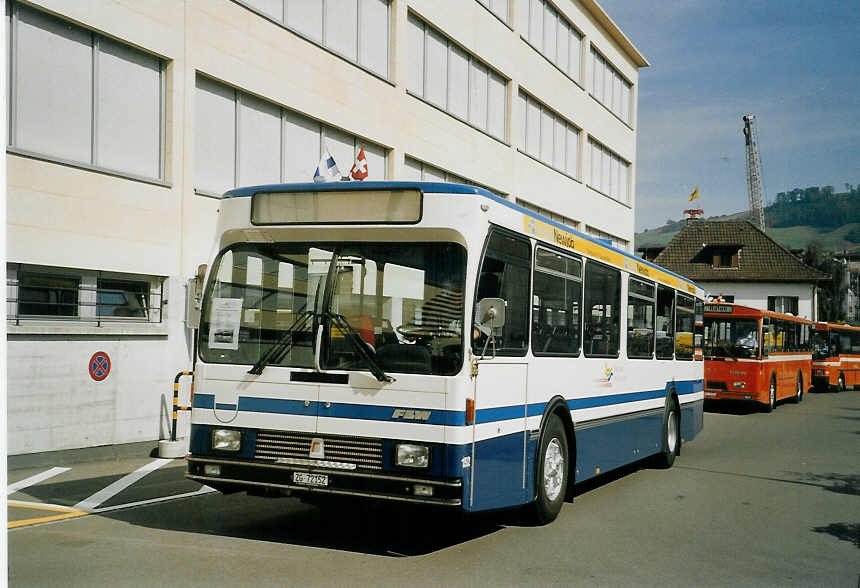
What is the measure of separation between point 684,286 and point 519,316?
301 inches

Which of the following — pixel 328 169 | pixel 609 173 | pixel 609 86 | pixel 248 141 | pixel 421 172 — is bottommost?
pixel 328 169

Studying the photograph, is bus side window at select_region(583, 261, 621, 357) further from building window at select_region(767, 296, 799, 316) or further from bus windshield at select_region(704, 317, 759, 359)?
building window at select_region(767, 296, 799, 316)

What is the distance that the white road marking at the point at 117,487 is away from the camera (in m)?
9.35

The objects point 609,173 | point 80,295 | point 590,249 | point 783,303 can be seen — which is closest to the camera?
point 590,249

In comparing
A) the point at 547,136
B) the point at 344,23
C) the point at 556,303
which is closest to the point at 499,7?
the point at 547,136

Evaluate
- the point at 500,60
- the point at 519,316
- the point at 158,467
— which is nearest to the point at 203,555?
the point at 519,316

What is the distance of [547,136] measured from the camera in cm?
3297

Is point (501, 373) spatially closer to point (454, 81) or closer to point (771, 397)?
point (454, 81)

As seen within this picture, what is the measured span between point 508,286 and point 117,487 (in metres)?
5.48

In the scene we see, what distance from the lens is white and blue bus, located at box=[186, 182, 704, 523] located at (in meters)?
6.99

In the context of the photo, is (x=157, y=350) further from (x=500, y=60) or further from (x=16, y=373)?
(x=500, y=60)

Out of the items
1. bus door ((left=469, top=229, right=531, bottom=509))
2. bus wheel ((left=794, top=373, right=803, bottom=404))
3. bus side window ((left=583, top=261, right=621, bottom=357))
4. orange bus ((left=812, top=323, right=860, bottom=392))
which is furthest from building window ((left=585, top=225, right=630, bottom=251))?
bus door ((left=469, top=229, right=531, bottom=509))

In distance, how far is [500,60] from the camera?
28484mm

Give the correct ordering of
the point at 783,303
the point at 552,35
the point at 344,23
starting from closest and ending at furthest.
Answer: the point at 344,23 → the point at 552,35 → the point at 783,303
